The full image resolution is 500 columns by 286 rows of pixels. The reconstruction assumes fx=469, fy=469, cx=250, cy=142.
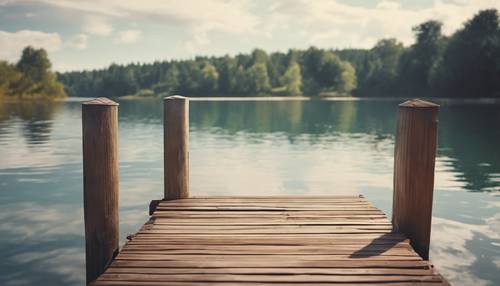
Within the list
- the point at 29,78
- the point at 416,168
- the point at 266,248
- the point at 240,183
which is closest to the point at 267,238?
the point at 266,248

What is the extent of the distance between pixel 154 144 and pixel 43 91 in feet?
348

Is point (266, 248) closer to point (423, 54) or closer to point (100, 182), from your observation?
point (100, 182)

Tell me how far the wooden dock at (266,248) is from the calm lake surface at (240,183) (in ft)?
8.82

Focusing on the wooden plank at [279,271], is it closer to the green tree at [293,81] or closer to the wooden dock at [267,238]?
the wooden dock at [267,238]

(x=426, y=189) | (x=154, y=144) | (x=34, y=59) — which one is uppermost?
(x=34, y=59)

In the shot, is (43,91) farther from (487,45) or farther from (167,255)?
(167,255)

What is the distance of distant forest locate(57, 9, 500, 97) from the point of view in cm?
8412

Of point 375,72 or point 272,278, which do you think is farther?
point 375,72

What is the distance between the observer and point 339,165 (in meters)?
19.9

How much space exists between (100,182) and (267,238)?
206 centimetres

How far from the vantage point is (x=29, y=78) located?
117 meters

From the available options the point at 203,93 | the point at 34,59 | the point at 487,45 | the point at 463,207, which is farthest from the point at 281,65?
the point at 463,207

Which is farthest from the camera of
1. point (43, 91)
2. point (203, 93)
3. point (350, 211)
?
point (203, 93)

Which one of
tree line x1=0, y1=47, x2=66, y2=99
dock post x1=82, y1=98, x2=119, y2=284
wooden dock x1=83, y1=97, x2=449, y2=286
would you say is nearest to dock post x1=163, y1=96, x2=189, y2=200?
Answer: wooden dock x1=83, y1=97, x2=449, y2=286
